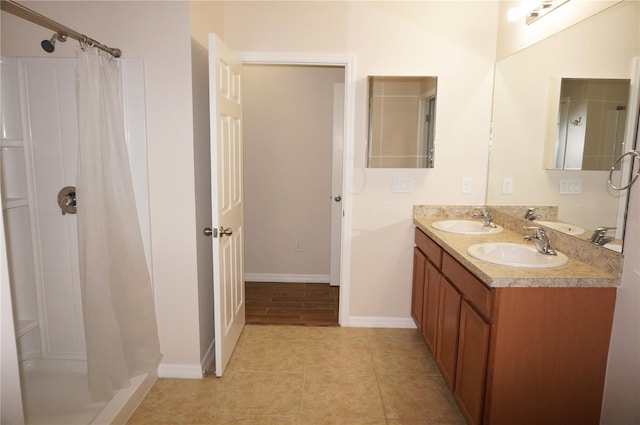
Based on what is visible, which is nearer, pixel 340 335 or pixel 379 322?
pixel 340 335

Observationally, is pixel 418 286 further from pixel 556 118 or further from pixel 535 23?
pixel 535 23

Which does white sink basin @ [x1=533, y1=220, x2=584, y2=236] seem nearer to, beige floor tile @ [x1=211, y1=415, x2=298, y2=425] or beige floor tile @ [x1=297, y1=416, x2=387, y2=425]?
beige floor tile @ [x1=297, y1=416, x2=387, y2=425]

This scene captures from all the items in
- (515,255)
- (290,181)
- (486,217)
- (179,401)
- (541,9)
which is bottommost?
(179,401)

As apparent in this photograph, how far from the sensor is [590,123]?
6.30 feet

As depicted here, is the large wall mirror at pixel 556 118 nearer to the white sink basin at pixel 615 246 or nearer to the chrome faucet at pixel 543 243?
the white sink basin at pixel 615 246

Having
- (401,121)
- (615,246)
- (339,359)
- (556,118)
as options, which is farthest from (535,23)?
(339,359)

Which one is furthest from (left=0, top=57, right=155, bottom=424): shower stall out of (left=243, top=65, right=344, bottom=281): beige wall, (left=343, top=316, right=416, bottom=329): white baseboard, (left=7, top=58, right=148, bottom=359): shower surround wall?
(left=243, top=65, right=344, bottom=281): beige wall

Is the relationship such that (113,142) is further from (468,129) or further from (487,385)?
(468,129)

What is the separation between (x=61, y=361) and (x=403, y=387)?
213cm

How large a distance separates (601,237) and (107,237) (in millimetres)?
2339

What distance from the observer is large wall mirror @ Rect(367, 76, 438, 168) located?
2.94 metres

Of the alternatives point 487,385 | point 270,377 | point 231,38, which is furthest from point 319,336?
point 231,38

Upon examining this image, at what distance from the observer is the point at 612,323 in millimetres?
1700

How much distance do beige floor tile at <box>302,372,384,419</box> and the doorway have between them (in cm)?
137
